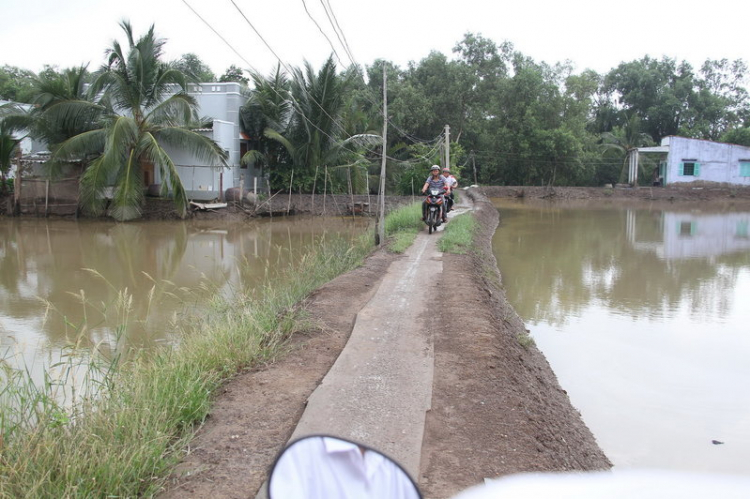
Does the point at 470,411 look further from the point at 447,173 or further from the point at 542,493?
the point at 447,173

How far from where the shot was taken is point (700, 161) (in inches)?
Answer: 1471

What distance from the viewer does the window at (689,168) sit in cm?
3738

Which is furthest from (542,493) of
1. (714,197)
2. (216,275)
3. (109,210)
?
(714,197)

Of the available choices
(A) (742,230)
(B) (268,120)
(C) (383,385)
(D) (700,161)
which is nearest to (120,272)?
(C) (383,385)

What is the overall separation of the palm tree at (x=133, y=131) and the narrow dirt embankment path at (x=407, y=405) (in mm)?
16383

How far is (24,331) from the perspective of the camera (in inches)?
284

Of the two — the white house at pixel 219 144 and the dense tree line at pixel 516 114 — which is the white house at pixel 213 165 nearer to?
the white house at pixel 219 144

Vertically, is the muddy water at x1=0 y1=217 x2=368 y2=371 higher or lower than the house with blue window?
lower

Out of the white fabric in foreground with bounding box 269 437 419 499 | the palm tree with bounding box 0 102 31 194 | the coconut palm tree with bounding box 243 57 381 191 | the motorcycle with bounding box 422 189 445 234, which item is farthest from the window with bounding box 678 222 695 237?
the palm tree with bounding box 0 102 31 194

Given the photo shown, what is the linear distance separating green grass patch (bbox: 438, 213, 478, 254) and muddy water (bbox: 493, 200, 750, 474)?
981 millimetres

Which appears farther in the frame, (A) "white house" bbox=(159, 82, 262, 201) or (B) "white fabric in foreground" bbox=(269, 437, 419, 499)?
(A) "white house" bbox=(159, 82, 262, 201)

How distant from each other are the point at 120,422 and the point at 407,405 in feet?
5.60

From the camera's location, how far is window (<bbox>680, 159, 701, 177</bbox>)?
37375 millimetres

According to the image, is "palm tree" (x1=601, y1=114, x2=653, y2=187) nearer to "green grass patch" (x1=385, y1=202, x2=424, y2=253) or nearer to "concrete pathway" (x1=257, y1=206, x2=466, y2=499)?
"green grass patch" (x1=385, y1=202, x2=424, y2=253)
